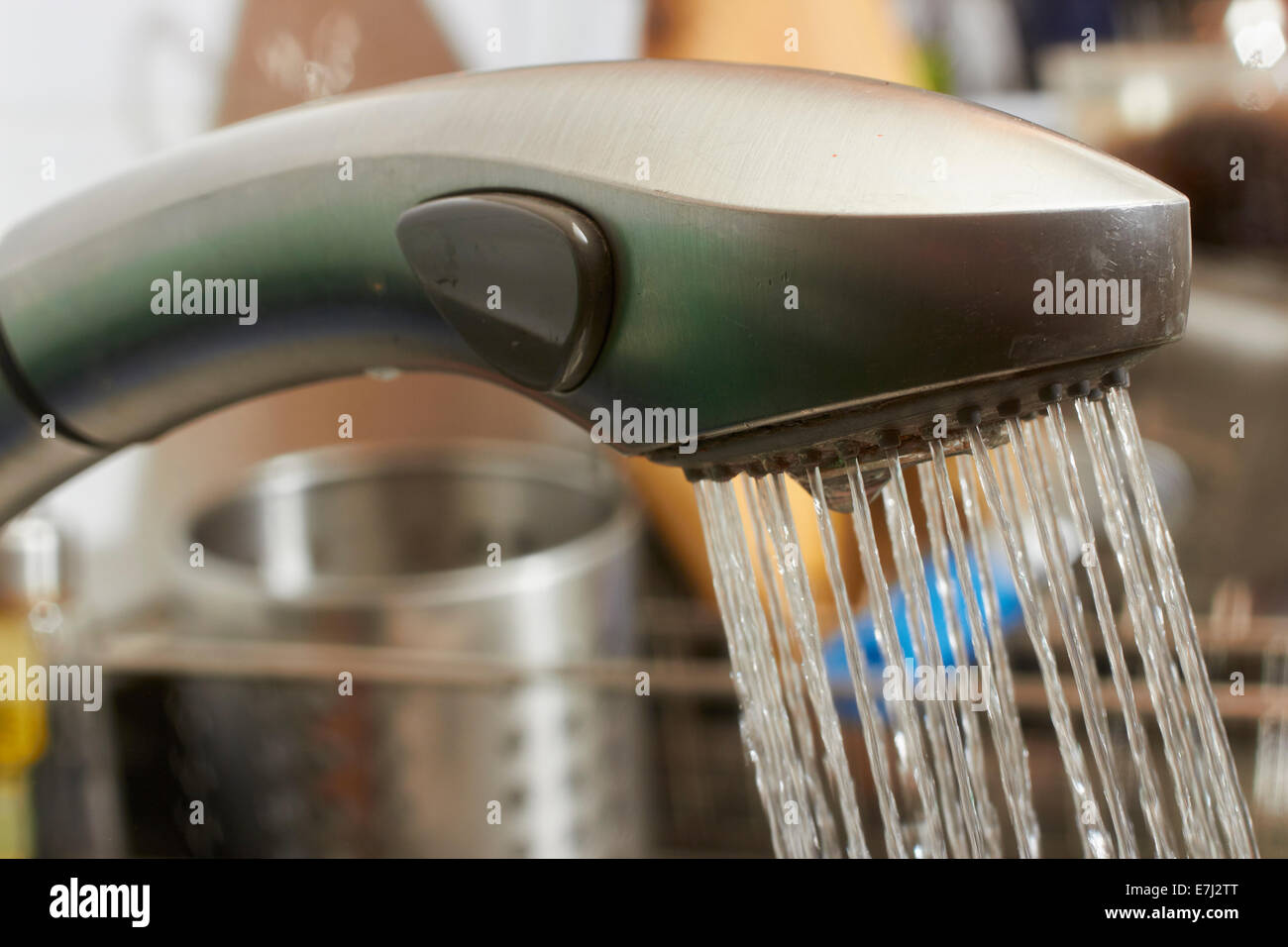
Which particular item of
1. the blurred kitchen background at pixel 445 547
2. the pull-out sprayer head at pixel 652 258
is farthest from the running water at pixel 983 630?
the blurred kitchen background at pixel 445 547

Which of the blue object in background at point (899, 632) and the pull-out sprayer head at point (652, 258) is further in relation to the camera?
the blue object in background at point (899, 632)

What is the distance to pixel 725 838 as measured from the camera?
1.73ft

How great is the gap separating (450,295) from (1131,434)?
0.31 feet

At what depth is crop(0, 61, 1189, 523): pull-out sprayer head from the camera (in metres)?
0.13

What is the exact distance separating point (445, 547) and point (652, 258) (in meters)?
0.47

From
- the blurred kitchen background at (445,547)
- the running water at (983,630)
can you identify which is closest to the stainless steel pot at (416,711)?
the blurred kitchen background at (445,547)

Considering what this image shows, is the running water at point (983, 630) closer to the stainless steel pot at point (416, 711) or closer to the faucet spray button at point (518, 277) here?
the faucet spray button at point (518, 277)

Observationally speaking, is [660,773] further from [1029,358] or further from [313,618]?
[1029,358]

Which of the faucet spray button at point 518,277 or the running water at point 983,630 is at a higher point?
the faucet spray button at point 518,277

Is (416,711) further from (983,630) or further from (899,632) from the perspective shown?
(983,630)

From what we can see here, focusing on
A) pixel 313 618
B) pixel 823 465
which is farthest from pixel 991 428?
pixel 313 618

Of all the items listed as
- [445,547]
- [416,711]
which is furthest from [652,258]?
[445,547]

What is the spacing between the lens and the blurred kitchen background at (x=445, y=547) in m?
0.43

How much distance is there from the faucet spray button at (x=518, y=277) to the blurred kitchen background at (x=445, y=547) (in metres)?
0.25
